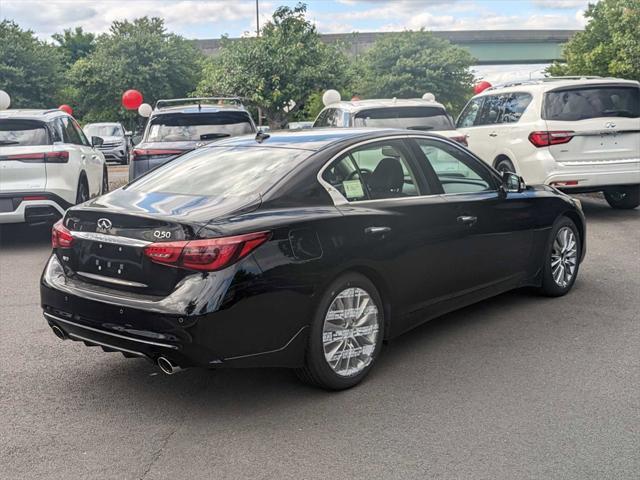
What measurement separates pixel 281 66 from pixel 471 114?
11.0 m

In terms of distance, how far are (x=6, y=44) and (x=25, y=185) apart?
31599 millimetres

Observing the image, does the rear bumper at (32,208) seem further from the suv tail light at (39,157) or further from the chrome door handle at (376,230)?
the chrome door handle at (376,230)

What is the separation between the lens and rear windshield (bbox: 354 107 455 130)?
10805 mm

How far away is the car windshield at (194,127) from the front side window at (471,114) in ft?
12.3

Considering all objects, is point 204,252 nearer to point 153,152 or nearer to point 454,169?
point 454,169

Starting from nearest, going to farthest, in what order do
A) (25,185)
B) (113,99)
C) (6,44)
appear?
(25,185), (6,44), (113,99)

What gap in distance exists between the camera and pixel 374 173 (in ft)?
16.7

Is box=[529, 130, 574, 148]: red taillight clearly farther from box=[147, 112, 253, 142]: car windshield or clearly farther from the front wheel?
the front wheel

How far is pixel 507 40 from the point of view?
64.6m

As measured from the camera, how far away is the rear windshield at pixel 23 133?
9.30 m

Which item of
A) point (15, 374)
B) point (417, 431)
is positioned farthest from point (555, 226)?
point (15, 374)

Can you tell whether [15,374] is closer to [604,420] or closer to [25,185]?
[604,420]

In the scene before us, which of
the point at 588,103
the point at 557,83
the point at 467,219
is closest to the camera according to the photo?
the point at 467,219

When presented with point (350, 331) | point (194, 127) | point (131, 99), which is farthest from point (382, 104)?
point (131, 99)
